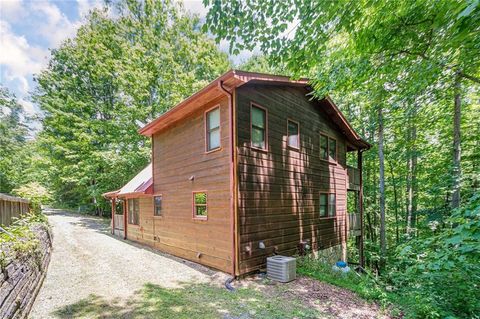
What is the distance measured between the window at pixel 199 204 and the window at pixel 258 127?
8.32ft

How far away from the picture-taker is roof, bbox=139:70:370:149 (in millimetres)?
6309

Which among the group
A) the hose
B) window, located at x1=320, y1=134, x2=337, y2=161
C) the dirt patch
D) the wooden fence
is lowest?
the dirt patch

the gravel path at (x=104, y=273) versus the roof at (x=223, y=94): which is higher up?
the roof at (x=223, y=94)

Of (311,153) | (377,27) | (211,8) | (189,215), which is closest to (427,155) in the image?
(311,153)

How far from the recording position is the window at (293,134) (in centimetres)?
Result: 872

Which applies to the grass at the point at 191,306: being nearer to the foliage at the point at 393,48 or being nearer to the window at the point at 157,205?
the foliage at the point at 393,48

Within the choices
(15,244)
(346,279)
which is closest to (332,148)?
(346,279)

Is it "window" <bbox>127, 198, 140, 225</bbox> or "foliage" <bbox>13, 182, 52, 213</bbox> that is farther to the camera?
"window" <bbox>127, 198, 140, 225</bbox>

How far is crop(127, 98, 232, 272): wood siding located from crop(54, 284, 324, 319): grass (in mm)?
1397

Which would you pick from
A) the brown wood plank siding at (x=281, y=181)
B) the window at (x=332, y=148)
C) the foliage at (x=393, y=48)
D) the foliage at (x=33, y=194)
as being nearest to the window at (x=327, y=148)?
the window at (x=332, y=148)

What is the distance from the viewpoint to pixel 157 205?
1056cm

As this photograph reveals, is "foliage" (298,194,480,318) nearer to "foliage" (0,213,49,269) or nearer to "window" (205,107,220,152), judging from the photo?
"window" (205,107,220,152)

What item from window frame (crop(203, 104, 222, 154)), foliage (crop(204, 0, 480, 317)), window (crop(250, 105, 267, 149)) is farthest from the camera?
window (crop(250, 105, 267, 149))

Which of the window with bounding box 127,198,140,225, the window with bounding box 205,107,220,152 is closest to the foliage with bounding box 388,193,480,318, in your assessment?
the window with bounding box 205,107,220,152
